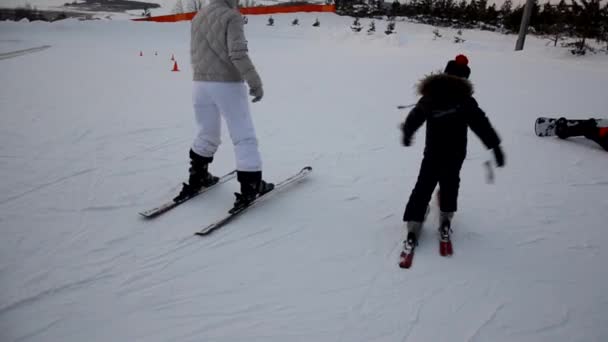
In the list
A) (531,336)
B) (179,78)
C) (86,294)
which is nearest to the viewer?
(531,336)

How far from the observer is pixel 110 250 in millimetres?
2764

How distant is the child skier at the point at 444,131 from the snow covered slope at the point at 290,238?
1.10 feet

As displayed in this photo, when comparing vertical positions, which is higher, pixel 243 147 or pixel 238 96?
pixel 238 96

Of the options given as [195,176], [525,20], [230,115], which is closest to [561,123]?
[230,115]

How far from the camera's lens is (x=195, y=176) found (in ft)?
11.7

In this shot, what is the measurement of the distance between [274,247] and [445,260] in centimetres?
131

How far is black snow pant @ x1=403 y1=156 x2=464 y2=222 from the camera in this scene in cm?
268

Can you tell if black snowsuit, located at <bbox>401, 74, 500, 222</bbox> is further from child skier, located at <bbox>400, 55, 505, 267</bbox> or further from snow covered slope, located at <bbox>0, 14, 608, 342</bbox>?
snow covered slope, located at <bbox>0, 14, 608, 342</bbox>

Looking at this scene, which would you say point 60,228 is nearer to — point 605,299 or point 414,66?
point 605,299

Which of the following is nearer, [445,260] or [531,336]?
[531,336]

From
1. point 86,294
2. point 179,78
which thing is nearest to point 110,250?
point 86,294

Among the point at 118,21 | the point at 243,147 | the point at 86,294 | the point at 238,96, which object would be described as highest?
the point at 118,21

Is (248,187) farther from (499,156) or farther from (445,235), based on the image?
(499,156)

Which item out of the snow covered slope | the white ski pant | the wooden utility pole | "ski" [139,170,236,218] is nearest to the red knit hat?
the snow covered slope
